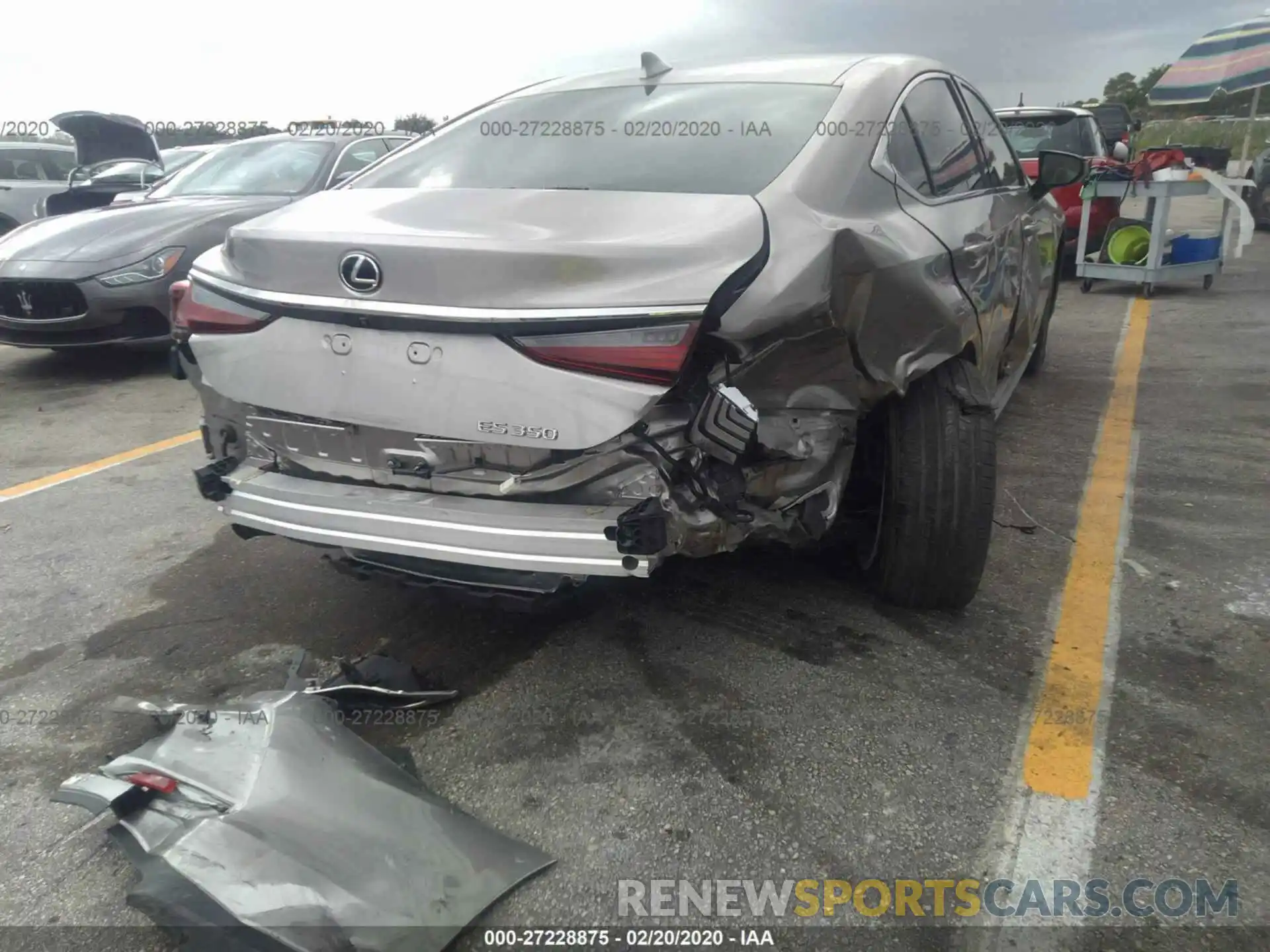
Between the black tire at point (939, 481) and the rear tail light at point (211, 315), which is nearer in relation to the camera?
the rear tail light at point (211, 315)

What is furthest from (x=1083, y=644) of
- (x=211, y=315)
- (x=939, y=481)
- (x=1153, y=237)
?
(x=1153, y=237)

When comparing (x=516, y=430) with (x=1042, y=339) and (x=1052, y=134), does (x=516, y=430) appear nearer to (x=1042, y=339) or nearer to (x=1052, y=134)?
(x=1042, y=339)

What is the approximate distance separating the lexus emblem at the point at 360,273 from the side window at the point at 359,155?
490 cm

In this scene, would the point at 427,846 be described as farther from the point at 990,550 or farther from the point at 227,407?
the point at 990,550

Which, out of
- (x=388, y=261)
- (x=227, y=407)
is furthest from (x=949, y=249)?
(x=227, y=407)

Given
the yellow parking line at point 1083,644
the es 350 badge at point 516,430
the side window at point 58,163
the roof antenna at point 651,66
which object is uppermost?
the roof antenna at point 651,66

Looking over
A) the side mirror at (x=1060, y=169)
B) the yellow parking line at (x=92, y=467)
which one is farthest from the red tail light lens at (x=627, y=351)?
the yellow parking line at (x=92, y=467)

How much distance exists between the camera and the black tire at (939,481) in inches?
107

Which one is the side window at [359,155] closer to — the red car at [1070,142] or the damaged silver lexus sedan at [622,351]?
the damaged silver lexus sedan at [622,351]

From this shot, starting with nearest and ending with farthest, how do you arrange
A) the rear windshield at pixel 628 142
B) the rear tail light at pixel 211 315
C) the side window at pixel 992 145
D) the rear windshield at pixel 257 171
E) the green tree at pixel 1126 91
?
the rear tail light at pixel 211 315 < the rear windshield at pixel 628 142 < the side window at pixel 992 145 < the rear windshield at pixel 257 171 < the green tree at pixel 1126 91

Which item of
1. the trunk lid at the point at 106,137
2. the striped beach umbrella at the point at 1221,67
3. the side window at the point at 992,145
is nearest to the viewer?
the side window at the point at 992,145

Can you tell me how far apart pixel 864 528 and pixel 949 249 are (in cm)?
89

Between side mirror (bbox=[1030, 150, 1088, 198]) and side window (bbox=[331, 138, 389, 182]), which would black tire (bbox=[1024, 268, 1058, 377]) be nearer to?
side mirror (bbox=[1030, 150, 1088, 198])

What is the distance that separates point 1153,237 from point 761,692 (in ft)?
24.9
